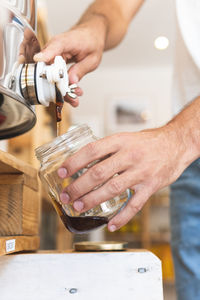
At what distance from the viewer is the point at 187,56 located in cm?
95

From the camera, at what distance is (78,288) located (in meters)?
0.59

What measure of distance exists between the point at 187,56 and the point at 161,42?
2776mm

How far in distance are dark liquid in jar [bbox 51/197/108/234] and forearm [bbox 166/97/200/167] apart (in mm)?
157

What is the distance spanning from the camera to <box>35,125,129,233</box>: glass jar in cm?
57

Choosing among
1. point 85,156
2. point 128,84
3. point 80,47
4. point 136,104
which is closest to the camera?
point 85,156

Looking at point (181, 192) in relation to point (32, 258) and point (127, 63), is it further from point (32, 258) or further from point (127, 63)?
point (127, 63)

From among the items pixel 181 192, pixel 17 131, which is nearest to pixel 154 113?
pixel 181 192

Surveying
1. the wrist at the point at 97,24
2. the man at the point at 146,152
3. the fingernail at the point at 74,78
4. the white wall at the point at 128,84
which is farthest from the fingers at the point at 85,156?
the white wall at the point at 128,84

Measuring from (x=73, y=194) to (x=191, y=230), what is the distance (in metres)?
0.45

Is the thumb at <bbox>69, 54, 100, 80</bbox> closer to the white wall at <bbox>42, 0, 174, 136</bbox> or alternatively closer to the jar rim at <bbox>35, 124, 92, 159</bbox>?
the jar rim at <bbox>35, 124, 92, 159</bbox>

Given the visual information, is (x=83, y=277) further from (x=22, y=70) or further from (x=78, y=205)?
(x=22, y=70)

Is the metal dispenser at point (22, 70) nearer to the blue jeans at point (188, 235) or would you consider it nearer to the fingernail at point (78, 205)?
the fingernail at point (78, 205)

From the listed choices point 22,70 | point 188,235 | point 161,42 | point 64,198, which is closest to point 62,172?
point 64,198

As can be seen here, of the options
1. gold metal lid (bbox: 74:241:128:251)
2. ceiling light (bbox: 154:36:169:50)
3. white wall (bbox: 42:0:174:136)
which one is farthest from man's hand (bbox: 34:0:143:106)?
white wall (bbox: 42:0:174:136)
